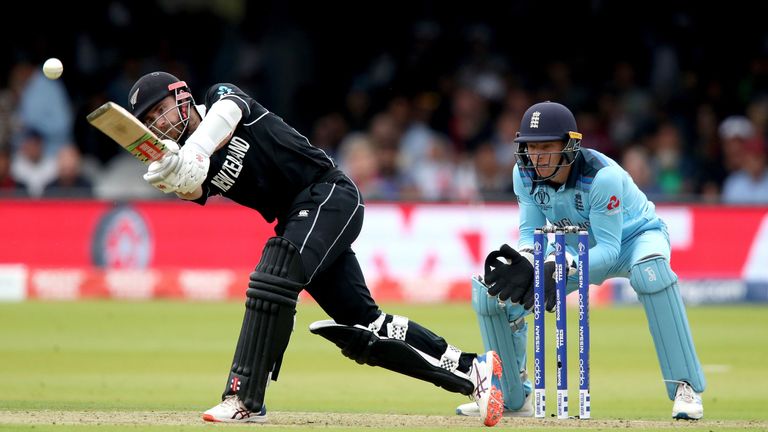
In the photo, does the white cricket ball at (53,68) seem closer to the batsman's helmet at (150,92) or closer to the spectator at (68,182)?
the batsman's helmet at (150,92)

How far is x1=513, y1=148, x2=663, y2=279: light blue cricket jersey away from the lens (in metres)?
5.95

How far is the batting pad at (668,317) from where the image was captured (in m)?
6.17

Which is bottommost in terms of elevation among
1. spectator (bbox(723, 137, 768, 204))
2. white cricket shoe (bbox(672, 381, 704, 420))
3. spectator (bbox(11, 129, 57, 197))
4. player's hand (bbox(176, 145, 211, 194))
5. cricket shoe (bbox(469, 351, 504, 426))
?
cricket shoe (bbox(469, 351, 504, 426))

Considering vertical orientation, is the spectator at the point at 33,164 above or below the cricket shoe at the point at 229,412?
above

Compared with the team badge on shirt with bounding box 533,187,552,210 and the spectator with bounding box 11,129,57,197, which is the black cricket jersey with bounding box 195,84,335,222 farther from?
the spectator with bounding box 11,129,57,197

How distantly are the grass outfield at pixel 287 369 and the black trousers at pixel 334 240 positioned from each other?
525mm

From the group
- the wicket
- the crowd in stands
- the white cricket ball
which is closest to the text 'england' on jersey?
the wicket

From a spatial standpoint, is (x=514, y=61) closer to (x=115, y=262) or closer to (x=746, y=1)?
(x=746, y=1)

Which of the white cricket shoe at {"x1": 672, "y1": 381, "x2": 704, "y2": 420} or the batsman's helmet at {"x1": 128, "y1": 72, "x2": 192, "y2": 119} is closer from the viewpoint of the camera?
the batsman's helmet at {"x1": 128, "y1": 72, "x2": 192, "y2": 119}

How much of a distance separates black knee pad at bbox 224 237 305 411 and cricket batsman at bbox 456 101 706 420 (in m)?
0.91

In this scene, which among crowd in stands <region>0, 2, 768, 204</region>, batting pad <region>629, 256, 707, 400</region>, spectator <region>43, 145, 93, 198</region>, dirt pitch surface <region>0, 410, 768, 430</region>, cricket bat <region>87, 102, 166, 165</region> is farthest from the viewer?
crowd in stands <region>0, 2, 768, 204</region>

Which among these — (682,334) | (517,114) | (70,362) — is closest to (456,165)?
(517,114)

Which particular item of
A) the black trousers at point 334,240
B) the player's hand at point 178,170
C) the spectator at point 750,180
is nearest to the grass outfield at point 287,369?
the black trousers at point 334,240

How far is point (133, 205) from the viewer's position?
516 inches
